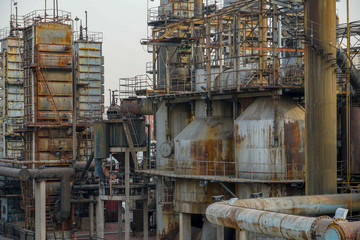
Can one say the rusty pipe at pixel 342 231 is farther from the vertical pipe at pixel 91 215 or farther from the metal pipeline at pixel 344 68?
the vertical pipe at pixel 91 215

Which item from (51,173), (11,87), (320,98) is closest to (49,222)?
(51,173)

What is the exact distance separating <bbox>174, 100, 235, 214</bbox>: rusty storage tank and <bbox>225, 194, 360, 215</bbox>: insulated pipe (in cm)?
742

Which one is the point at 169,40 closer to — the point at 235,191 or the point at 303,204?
the point at 235,191

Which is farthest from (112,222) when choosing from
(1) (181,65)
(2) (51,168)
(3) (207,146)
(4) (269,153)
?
(4) (269,153)

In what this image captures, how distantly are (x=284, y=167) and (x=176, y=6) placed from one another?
26.8 meters

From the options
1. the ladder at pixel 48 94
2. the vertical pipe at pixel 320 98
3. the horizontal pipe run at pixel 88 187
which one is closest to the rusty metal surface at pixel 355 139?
the vertical pipe at pixel 320 98

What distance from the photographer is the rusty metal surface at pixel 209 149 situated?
122ft

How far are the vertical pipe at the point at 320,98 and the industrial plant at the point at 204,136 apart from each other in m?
0.05

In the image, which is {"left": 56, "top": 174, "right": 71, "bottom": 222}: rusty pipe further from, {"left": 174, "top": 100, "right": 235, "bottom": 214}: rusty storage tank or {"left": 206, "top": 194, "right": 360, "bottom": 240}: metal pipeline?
{"left": 206, "top": 194, "right": 360, "bottom": 240}: metal pipeline

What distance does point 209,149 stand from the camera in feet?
123

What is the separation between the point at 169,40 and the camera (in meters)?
42.5

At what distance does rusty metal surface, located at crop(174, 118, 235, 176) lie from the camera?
1469 inches

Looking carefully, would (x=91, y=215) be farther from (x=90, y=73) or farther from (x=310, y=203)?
(x=310, y=203)

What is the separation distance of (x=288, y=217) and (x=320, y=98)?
9.58 meters
